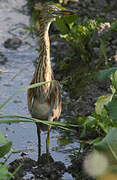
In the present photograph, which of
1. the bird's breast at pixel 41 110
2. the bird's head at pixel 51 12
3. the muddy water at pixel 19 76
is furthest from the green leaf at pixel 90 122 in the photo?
the bird's head at pixel 51 12

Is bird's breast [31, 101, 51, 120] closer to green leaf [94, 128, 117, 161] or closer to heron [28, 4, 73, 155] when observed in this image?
heron [28, 4, 73, 155]

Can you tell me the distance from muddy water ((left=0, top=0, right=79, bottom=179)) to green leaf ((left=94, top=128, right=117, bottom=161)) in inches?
43.3

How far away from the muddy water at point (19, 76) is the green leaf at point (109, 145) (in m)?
1.10

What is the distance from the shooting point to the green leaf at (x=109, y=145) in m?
3.64

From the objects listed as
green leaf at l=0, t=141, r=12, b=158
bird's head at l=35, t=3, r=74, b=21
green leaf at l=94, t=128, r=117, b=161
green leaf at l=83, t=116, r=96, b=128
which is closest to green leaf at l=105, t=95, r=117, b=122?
green leaf at l=83, t=116, r=96, b=128

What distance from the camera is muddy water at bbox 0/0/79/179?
5.35 m

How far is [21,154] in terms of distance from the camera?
16.9 ft

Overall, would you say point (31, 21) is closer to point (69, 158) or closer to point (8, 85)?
point (8, 85)

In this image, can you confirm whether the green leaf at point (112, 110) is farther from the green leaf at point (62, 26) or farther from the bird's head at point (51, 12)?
the green leaf at point (62, 26)

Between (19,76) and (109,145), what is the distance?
3706 millimetres

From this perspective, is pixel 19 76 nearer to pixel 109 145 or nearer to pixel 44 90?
pixel 44 90

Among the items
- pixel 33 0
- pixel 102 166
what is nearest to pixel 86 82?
pixel 33 0

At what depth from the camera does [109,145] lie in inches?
143

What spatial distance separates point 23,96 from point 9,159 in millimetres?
1688
